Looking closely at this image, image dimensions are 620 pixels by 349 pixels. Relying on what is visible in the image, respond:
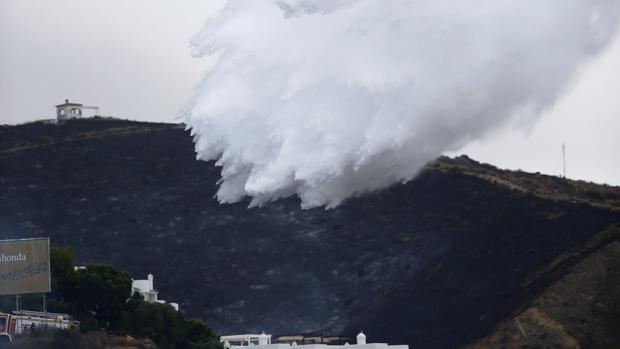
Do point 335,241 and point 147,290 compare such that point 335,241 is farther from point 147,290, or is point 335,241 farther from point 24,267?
point 24,267

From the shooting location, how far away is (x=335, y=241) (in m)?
174

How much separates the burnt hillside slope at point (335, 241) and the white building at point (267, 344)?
19.9ft

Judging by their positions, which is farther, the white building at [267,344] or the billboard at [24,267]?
the white building at [267,344]

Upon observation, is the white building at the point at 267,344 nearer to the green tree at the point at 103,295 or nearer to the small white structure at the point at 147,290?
the small white structure at the point at 147,290

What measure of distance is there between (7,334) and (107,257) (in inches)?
1747

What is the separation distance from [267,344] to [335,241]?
31.7m

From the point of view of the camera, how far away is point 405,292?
522ft

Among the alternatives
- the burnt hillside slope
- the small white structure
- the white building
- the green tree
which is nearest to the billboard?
the green tree

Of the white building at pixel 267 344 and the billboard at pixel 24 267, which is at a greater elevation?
the billboard at pixel 24 267

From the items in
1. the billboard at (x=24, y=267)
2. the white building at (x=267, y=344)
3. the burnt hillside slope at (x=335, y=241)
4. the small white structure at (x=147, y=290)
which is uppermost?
the burnt hillside slope at (x=335, y=241)

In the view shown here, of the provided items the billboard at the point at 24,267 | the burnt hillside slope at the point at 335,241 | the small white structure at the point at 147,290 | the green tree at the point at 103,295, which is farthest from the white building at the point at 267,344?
the billboard at the point at 24,267

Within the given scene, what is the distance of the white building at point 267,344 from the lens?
141087 millimetres

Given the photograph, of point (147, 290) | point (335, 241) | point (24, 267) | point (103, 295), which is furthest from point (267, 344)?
point (335, 241)

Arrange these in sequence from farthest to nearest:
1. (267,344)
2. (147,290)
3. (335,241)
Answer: (335,241) < (147,290) < (267,344)
